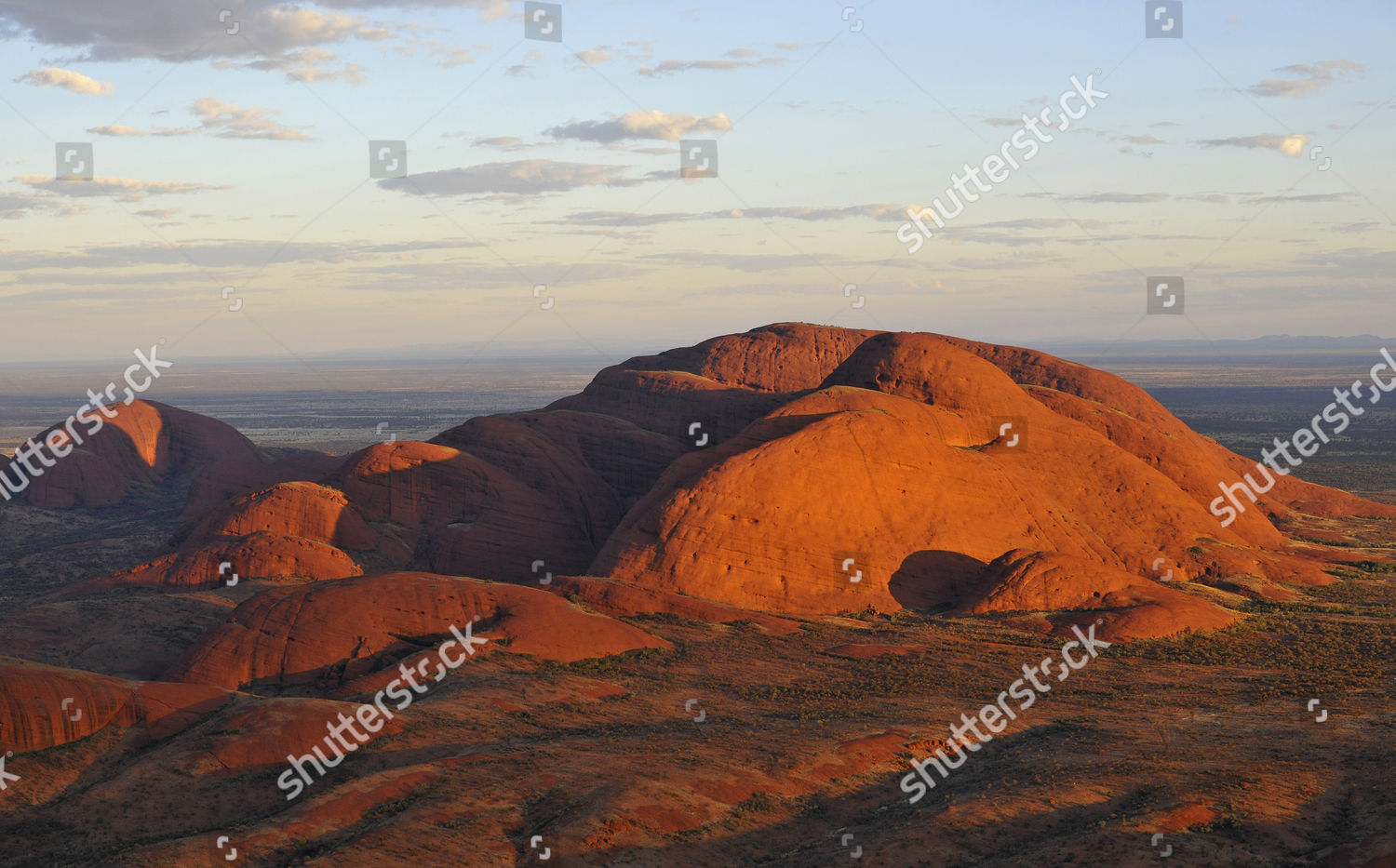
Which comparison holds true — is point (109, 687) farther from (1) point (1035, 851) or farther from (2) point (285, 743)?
(1) point (1035, 851)

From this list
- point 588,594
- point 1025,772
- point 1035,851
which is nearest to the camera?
point 1035,851

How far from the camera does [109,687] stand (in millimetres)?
21094

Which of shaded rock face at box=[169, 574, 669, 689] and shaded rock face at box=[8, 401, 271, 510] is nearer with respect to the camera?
shaded rock face at box=[169, 574, 669, 689]

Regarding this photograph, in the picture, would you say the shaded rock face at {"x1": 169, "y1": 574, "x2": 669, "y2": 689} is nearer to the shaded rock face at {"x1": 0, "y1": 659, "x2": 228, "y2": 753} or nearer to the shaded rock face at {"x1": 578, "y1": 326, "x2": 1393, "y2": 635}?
the shaded rock face at {"x1": 0, "y1": 659, "x2": 228, "y2": 753}

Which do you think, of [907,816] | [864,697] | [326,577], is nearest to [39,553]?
[326,577]

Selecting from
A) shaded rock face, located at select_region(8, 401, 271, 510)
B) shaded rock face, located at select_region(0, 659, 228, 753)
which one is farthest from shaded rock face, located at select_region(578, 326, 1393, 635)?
shaded rock face, located at select_region(8, 401, 271, 510)

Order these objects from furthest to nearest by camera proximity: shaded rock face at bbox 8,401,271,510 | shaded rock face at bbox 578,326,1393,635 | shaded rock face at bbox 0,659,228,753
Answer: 1. shaded rock face at bbox 8,401,271,510
2. shaded rock face at bbox 578,326,1393,635
3. shaded rock face at bbox 0,659,228,753

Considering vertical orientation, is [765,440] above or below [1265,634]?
above

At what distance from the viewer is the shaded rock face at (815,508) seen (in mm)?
33062

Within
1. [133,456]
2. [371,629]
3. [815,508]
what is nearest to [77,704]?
[371,629]

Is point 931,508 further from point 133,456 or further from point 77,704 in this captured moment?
point 133,456

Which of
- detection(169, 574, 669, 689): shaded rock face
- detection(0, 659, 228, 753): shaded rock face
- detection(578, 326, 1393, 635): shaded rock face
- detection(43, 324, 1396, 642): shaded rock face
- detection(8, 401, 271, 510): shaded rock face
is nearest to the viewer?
detection(0, 659, 228, 753): shaded rock face

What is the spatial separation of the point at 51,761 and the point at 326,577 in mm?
16427

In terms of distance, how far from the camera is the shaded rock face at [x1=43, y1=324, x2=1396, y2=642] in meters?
33.1
